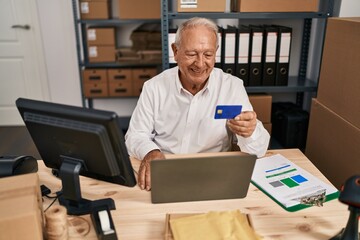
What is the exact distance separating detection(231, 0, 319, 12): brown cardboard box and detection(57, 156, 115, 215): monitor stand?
175 cm

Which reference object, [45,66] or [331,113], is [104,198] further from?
[45,66]

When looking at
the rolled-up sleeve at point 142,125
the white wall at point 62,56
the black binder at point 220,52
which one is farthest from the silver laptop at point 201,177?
the white wall at point 62,56

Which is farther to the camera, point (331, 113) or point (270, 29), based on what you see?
point (270, 29)

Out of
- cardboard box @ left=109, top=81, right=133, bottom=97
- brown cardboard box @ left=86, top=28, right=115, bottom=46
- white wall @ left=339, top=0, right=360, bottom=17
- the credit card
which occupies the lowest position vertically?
cardboard box @ left=109, top=81, right=133, bottom=97

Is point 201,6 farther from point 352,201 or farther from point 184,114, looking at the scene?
point 352,201

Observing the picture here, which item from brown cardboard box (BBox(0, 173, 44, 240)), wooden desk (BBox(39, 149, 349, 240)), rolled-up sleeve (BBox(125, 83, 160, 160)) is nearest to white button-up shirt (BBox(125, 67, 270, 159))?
rolled-up sleeve (BBox(125, 83, 160, 160))

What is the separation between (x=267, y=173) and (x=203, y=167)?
1.30ft

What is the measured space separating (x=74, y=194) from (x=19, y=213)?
265 mm

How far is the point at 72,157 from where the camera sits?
101 cm

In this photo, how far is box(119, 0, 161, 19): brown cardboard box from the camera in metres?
2.99

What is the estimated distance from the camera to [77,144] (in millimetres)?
956

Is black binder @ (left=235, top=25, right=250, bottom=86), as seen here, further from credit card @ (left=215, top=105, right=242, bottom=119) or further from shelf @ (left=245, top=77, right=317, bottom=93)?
credit card @ (left=215, top=105, right=242, bottom=119)

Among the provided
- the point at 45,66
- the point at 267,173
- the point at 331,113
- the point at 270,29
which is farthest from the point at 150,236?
the point at 45,66

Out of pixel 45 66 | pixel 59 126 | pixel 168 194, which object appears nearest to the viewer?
pixel 59 126
